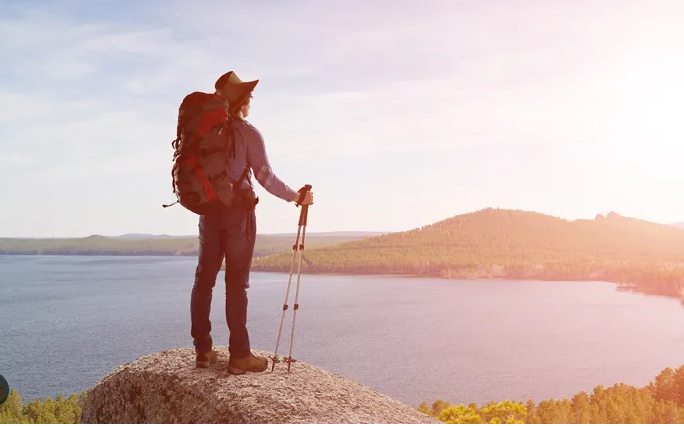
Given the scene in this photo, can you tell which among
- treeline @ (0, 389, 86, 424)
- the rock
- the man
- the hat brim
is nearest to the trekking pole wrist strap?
the man

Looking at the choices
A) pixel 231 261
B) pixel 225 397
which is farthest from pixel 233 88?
pixel 225 397

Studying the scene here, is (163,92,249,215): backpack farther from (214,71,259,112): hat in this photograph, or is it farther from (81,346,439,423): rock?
(81,346,439,423): rock

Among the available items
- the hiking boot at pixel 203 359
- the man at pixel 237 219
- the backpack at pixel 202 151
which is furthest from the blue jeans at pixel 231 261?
the hiking boot at pixel 203 359

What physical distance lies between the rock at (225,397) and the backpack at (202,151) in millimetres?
2175

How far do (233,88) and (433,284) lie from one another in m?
169

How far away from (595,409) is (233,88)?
71.9ft

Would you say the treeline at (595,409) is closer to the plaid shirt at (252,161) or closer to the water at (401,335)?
the plaid shirt at (252,161)

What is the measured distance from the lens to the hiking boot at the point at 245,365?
824cm

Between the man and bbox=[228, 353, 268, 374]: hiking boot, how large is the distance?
0.04 ft

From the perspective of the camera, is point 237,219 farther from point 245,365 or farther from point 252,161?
point 245,365

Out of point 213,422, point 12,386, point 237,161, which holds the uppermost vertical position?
point 237,161

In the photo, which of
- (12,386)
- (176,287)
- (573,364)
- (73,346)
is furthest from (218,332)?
(176,287)

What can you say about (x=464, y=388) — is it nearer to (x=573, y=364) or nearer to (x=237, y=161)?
(x=573, y=364)

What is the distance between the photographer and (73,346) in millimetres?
83938
